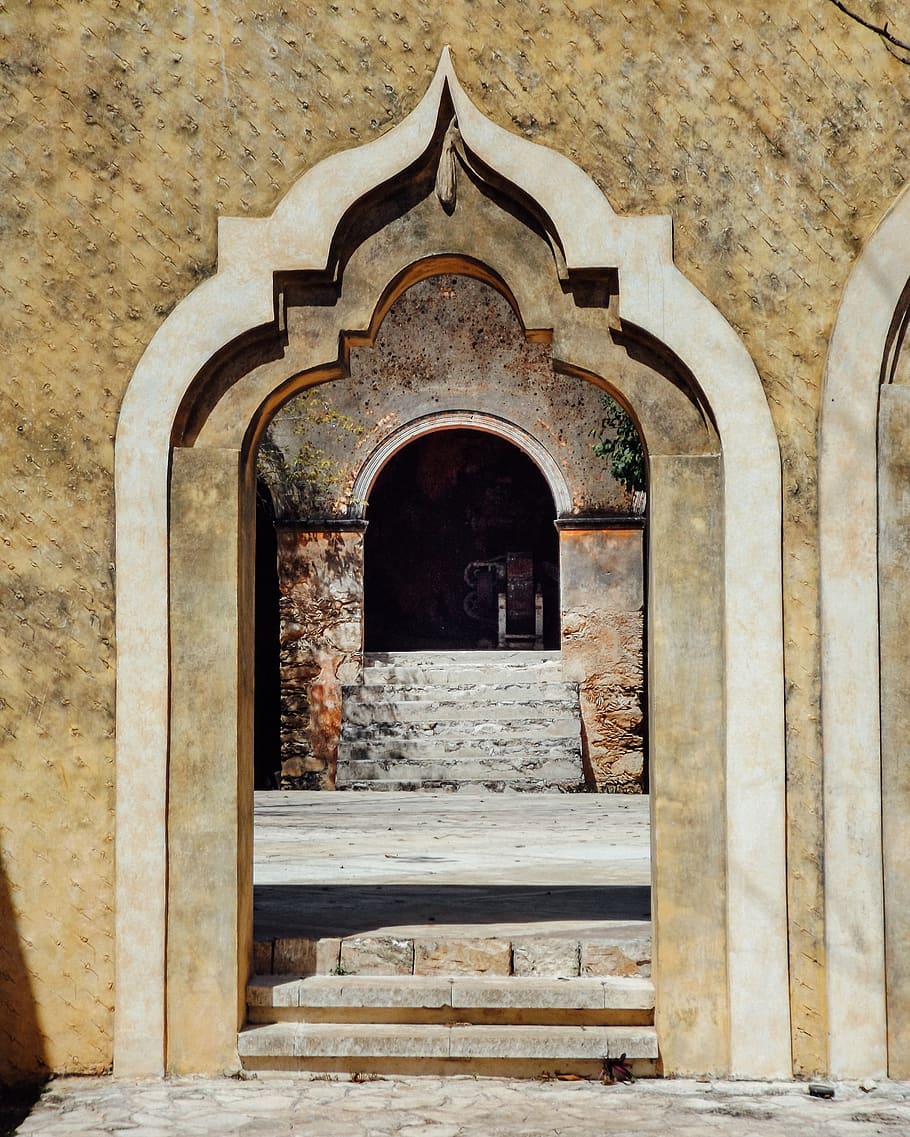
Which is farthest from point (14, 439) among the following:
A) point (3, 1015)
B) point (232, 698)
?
point (3, 1015)

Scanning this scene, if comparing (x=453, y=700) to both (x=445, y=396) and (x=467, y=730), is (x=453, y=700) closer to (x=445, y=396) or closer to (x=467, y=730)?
(x=467, y=730)

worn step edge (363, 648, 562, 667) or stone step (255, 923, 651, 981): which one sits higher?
worn step edge (363, 648, 562, 667)

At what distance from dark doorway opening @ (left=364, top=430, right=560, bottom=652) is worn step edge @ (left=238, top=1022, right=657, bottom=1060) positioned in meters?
14.1

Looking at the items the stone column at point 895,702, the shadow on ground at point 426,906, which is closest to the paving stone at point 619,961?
the shadow on ground at point 426,906

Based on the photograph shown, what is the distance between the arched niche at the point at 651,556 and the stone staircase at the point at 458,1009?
0.17 metres

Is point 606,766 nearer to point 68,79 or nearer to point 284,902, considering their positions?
point 284,902

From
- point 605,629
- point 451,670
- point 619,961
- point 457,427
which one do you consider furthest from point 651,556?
point 457,427

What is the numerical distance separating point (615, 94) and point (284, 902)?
355 cm

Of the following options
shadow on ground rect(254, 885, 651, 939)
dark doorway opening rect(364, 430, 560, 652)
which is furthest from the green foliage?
shadow on ground rect(254, 885, 651, 939)

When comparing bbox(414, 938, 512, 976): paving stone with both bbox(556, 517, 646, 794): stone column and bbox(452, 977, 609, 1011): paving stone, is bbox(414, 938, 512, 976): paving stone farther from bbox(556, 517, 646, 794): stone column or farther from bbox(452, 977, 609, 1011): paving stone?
bbox(556, 517, 646, 794): stone column

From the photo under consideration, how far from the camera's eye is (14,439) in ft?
14.5

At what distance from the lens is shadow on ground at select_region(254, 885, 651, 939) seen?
513cm

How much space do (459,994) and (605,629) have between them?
373 inches

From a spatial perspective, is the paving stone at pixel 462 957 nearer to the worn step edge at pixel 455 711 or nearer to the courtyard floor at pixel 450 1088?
the courtyard floor at pixel 450 1088
